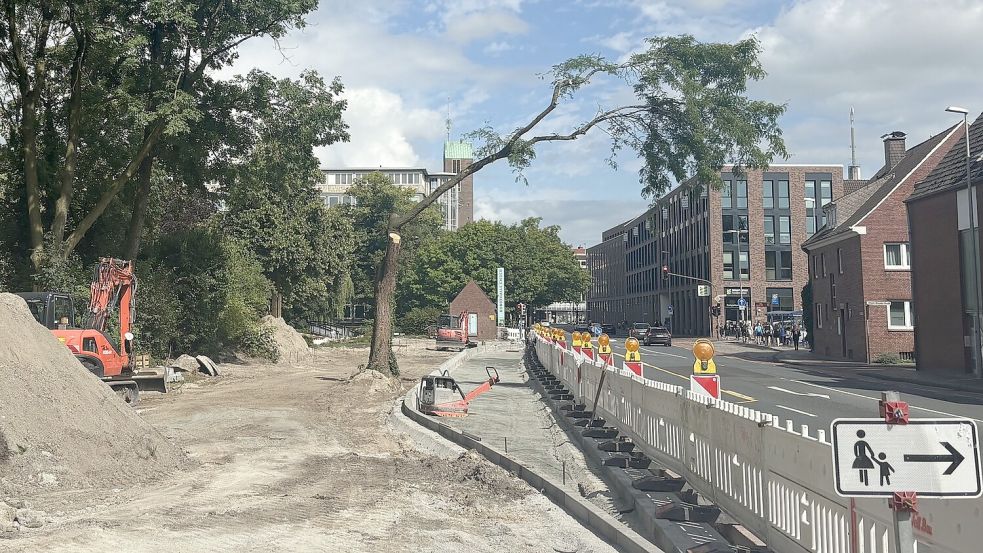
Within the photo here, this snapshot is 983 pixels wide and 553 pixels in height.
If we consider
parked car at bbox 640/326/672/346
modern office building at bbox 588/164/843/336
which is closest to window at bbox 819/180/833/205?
modern office building at bbox 588/164/843/336

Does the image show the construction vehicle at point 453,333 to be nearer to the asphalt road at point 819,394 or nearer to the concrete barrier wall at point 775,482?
the asphalt road at point 819,394

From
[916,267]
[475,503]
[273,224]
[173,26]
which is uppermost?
[173,26]

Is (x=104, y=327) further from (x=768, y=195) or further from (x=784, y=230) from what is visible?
(x=784, y=230)

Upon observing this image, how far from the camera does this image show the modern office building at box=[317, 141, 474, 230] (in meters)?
168

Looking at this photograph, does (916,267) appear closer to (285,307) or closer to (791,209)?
(285,307)

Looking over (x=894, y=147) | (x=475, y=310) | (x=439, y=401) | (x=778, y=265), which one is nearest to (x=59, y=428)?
(x=439, y=401)

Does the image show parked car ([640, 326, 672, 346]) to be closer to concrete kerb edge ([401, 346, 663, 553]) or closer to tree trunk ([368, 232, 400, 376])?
tree trunk ([368, 232, 400, 376])

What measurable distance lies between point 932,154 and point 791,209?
130 feet

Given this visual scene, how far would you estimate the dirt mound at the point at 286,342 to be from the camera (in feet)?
138

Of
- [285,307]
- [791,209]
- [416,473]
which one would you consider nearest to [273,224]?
[285,307]

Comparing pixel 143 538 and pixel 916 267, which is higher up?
pixel 916 267

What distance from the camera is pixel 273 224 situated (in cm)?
4909

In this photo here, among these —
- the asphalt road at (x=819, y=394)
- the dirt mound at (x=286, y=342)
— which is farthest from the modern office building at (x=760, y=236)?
the asphalt road at (x=819, y=394)

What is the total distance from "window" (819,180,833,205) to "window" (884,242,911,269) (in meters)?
39.6
